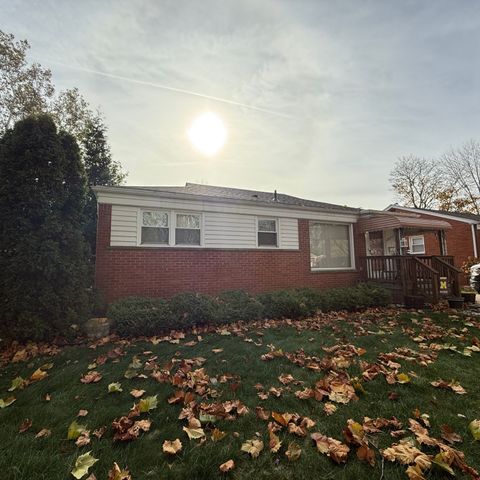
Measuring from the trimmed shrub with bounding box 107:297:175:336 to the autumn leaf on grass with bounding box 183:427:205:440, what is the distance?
3695 mm

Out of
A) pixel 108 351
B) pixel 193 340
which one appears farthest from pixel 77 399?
pixel 193 340

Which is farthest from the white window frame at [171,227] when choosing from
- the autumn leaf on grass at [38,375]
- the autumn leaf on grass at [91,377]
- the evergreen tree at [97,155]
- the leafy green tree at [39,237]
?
the evergreen tree at [97,155]

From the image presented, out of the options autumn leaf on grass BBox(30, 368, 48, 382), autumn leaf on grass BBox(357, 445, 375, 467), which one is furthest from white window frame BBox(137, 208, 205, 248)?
autumn leaf on grass BBox(357, 445, 375, 467)

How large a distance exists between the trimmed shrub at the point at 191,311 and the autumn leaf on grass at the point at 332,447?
425 cm

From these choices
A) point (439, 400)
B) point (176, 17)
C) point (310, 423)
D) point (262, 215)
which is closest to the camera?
point (310, 423)

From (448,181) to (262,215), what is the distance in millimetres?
31543

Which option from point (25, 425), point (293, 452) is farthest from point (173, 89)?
point (293, 452)

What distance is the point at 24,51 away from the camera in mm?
16250

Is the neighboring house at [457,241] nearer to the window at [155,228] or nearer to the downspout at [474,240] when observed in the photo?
the downspout at [474,240]

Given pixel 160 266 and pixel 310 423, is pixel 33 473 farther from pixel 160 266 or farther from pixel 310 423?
pixel 160 266

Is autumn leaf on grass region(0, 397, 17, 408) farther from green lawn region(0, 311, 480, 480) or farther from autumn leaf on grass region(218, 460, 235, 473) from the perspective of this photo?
autumn leaf on grass region(218, 460, 235, 473)

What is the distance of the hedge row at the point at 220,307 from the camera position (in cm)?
587

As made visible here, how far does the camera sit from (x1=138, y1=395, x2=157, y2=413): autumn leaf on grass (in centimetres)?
283

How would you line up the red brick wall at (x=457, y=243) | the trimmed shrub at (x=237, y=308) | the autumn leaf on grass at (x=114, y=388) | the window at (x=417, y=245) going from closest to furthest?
1. the autumn leaf on grass at (x=114, y=388)
2. the trimmed shrub at (x=237, y=308)
3. the red brick wall at (x=457, y=243)
4. the window at (x=417, y=245)
